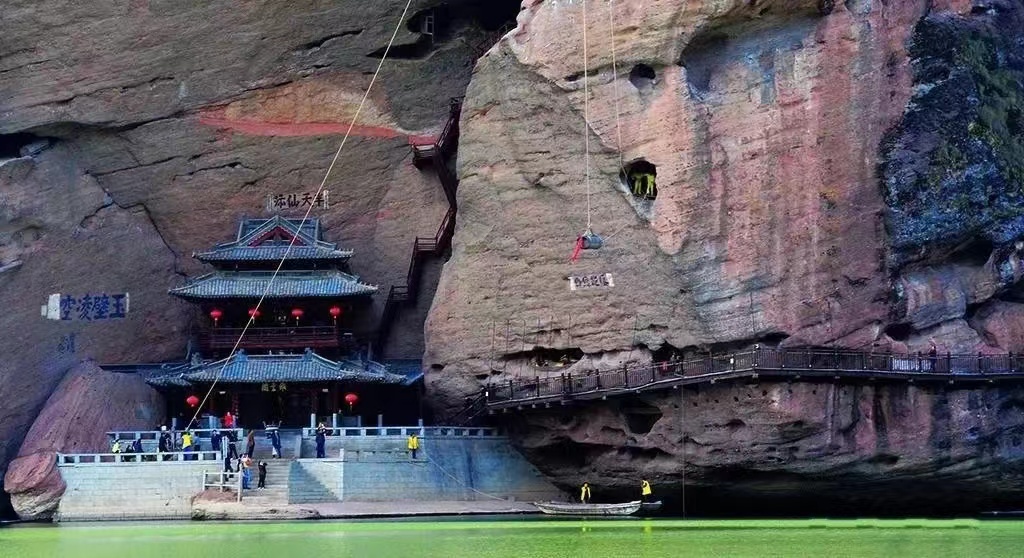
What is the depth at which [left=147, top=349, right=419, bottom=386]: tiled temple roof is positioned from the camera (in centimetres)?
4678

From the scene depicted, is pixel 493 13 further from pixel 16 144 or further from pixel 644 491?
pixel 644 491

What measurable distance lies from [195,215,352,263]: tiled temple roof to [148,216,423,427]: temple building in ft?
0.08

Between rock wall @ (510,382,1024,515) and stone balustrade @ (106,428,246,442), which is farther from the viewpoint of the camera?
stone balustrade @ (106,428,246,442)

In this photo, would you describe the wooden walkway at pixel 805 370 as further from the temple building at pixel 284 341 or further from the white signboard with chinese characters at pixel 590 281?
the temple building at pixel 284 341

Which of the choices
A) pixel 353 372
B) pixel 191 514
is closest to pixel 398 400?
pixel 353 372

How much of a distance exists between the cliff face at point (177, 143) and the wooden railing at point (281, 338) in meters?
2.21

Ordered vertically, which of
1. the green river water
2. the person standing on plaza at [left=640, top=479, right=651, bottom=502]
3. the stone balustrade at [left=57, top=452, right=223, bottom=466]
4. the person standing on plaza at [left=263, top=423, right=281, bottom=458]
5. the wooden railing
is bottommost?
the green river water

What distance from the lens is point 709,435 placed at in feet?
134

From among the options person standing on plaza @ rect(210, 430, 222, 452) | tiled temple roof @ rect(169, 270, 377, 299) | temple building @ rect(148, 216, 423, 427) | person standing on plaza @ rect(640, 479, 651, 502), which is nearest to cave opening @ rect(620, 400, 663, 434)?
person standing on plaza @ rect(640, 479, 651, 502)

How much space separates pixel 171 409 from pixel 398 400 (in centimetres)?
564

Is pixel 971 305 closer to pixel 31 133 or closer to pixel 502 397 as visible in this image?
pixel 502 397

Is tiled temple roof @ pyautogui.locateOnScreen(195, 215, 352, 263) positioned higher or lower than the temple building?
higher

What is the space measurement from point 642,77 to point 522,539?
41.2 feet

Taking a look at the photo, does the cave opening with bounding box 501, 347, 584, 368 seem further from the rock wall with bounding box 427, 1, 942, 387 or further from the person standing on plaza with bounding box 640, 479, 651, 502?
the person standing on plaza with bounding box 640, 479, 651, 502
